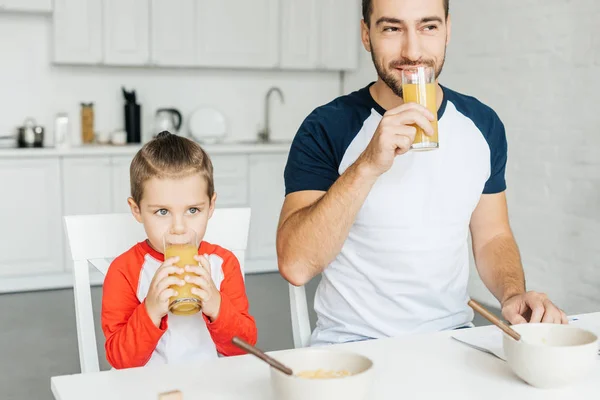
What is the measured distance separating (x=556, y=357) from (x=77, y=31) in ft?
14.2

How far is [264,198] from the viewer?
5.21 metres

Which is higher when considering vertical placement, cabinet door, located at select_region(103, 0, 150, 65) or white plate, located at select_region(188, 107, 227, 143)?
cabinet door, located at select_region(103, 0, 150, 65)

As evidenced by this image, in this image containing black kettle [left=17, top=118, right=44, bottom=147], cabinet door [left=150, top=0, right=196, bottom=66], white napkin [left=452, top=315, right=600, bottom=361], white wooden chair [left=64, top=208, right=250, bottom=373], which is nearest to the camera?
white napkin [left=452, top=315, right=600, bottom=361]

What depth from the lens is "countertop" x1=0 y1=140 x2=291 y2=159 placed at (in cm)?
455

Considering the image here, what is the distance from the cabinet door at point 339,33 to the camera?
17.8 feet

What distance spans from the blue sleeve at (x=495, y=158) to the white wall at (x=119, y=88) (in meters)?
3.87

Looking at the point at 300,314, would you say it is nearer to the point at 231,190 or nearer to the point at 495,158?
the point at 495,158

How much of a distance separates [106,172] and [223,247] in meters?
3.24

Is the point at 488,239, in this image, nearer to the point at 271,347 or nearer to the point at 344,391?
the point at 344,391

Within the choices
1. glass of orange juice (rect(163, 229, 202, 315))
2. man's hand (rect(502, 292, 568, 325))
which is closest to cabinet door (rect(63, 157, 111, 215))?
glass of orange juice (rect(163, 229, 202, 315))

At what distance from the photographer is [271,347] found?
3.58m

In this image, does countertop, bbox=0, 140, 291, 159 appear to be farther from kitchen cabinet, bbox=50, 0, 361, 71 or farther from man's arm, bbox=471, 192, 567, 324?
man's arm, bbox=471, 192, 567, 324

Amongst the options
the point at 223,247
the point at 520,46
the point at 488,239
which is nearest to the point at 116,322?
the point at 223,247

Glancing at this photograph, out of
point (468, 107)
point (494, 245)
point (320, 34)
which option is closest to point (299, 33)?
point (320, 34)
